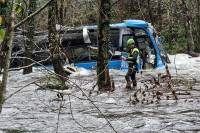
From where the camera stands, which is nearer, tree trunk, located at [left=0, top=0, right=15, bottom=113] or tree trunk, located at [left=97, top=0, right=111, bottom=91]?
tree trunk, located at [left=0, top=0, right=15, bottom=113]

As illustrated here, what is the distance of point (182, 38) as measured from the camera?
2917 centimetres

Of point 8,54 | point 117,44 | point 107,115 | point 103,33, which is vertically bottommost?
point 107,115

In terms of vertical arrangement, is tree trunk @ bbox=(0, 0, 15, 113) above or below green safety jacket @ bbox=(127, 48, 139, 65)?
above

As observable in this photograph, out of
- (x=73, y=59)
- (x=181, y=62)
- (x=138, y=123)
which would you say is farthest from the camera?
(x=181, y=62)

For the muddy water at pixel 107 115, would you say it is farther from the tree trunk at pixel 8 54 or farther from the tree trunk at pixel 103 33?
the tree trunk at pixel 8 54

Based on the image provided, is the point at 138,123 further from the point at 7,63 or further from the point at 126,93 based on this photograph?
the point at 7,63

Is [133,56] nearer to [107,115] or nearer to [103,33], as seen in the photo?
[103,33]

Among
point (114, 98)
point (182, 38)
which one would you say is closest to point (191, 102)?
point (114, 98)

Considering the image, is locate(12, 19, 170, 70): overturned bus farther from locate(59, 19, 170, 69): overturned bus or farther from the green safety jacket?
the green safety jacket

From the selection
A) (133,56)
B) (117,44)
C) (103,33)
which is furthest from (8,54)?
(117,44)

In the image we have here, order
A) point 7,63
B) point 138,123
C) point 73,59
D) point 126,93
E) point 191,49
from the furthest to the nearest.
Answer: point 191,49 → point 73,59 → point 126,93 → point 138,123 → point 7,63

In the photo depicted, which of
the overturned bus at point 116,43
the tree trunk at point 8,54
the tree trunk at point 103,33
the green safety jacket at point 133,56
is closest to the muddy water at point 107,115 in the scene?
the tree trunk at point 103,33

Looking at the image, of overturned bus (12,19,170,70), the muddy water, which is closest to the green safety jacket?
the muddy water

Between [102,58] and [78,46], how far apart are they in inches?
319
